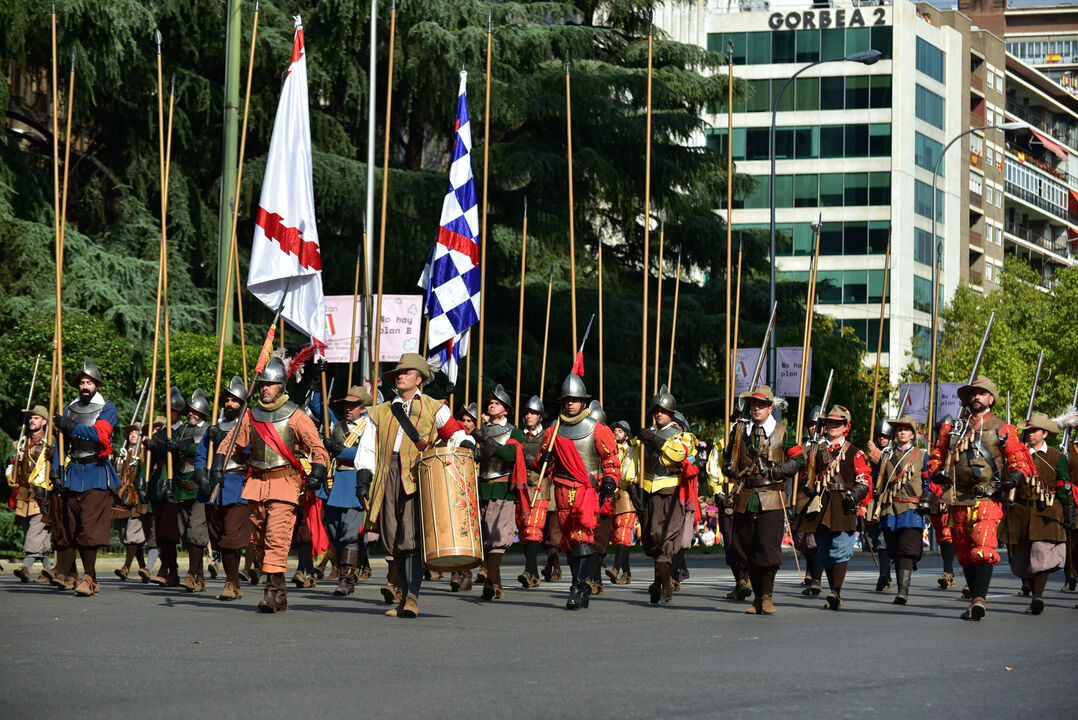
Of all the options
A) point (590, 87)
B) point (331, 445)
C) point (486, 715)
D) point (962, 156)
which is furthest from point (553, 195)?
point (962, 156)

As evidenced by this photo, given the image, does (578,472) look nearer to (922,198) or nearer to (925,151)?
(922,198)

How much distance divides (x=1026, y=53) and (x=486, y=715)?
125234 mm

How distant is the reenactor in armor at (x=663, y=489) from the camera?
14.9 m

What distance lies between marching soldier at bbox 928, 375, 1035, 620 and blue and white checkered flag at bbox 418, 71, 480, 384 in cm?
808

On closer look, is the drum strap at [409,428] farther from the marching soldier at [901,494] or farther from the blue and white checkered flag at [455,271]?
the blue and white checkered flag at [455,271]

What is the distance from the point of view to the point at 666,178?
33.6m

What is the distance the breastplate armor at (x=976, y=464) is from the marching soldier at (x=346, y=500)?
204 inches

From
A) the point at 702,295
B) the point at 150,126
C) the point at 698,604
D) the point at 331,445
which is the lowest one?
the point at 698,604

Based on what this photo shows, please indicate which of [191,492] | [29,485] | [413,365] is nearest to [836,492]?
[413,365]

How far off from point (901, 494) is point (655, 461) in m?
3.17

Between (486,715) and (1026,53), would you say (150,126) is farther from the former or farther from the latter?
(1026,53)

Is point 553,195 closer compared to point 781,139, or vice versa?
point 553,195

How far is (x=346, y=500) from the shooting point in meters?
16.0

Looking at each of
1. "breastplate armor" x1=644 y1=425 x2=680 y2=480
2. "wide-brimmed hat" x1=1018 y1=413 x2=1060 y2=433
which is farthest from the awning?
"breastplate armor" x1=644 y1=425 x2=680 y2=480
